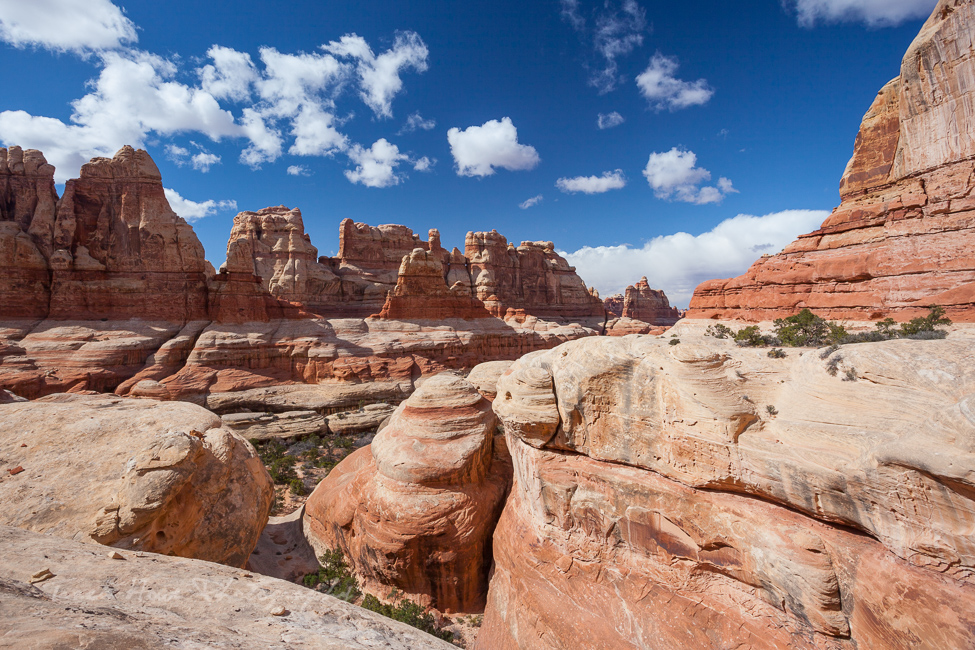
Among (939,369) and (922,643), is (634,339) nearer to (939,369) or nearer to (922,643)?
(939,369)

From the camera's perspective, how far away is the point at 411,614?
8148mm

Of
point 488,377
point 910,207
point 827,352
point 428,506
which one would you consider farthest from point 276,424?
point 910,207

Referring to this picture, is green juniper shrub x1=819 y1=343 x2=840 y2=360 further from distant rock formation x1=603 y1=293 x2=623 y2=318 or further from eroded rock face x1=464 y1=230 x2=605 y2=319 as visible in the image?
distant rock formation x1=603 y1=293 x2=623 y2=318

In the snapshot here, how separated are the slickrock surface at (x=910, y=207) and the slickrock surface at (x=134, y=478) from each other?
20654 millimetres

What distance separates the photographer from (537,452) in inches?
324

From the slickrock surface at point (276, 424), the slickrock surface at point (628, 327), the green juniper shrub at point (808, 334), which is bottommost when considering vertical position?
the slickrock surface at point (276, 424)

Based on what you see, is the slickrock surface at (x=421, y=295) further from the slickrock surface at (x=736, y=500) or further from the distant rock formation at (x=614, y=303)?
the distant rock formation at (x=614, y=303)

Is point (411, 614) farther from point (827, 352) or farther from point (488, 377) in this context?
point (827, 352)

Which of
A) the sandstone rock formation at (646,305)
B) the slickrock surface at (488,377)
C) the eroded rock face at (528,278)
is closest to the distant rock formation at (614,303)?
the sandstone rock formation at (646,305)

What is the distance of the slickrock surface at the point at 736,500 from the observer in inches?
173

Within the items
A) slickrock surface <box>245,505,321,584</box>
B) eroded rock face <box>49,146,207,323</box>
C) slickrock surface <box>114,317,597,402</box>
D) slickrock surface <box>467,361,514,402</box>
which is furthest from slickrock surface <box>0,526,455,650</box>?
eroded rock face <box>49,146,207,323</box>

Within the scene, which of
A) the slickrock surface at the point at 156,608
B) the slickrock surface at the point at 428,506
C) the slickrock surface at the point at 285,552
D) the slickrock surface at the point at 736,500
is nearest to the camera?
the slickrock surface at the point at 156,608

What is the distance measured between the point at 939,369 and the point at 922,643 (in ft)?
11.1

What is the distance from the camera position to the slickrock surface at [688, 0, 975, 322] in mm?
11516
